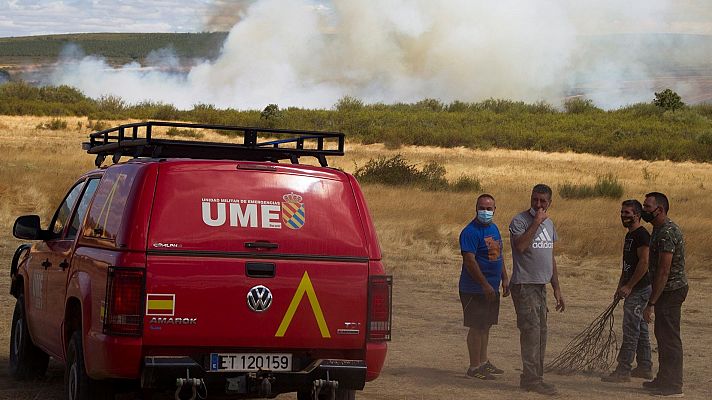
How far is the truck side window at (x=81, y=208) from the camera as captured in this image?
785 centimetres

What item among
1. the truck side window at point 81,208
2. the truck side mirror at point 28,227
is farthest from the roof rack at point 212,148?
the truck side mirror at point 28,227

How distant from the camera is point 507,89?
9981 centimetres

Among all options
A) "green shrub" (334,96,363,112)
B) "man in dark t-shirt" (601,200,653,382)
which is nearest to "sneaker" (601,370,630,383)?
"man in dark t-shirt" (601,200,653,382)

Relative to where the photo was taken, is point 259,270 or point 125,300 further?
point 259,270

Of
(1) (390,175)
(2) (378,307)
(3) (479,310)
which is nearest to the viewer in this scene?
(2) (378,307)

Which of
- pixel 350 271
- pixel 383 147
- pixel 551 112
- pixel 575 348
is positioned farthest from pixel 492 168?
pixel 551 112

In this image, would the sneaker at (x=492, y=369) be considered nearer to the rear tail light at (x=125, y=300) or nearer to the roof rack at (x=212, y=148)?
the roof rack at (x=212, y=148)

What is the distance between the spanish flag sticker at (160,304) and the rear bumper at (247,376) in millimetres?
246

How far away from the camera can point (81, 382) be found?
22.6 ft

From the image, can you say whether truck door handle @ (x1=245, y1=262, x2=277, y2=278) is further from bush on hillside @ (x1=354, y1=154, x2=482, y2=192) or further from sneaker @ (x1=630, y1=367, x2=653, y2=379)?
bush on hillside @ (x1=354, y1=154, x2=482, y2=192)

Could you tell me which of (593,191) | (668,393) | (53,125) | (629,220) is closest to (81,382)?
(668,393)

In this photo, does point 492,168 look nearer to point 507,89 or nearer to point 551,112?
point 551,112

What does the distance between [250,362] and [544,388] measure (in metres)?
3.56

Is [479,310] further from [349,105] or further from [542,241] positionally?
[349,105]
